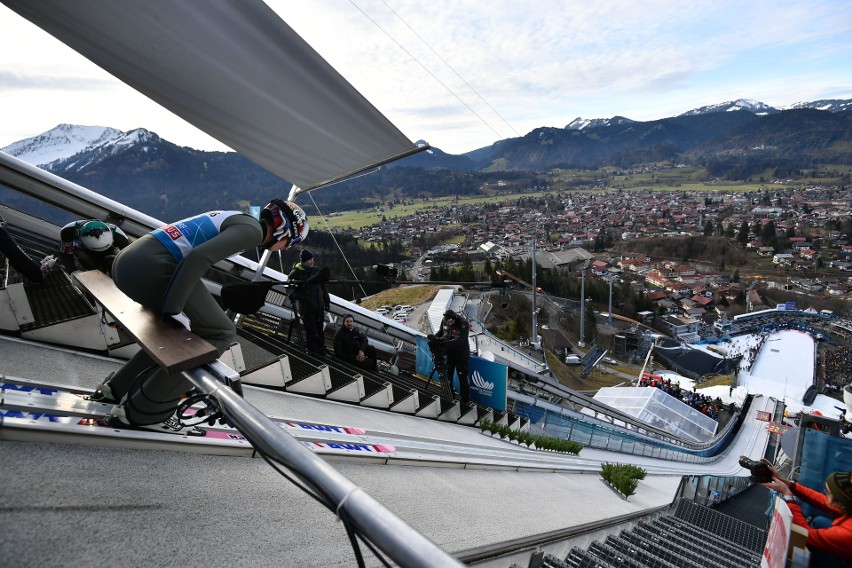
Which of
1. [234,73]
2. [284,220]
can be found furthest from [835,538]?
[234,73]

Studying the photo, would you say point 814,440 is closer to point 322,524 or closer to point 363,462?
point 363,462

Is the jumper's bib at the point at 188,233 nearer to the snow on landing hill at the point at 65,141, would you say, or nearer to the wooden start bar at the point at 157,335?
the wooden start bar at the point at 157,335

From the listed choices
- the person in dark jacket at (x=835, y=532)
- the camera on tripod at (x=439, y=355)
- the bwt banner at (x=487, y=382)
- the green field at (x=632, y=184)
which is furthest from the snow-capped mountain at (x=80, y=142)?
the person in dark jacket at (x=835, y=532)

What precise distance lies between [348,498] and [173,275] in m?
1.55

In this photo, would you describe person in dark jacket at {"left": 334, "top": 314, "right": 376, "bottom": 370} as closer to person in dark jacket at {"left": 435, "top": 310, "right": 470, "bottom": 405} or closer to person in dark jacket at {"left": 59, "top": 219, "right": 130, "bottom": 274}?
person in dark jacket at {"left": 435, "top": 310, "right": 470, "bottom": 405}

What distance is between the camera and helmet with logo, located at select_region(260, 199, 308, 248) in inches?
92.1

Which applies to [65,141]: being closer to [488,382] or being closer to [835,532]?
[488,382]

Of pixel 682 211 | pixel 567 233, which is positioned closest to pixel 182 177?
pixel 567 233

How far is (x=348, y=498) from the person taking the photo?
876 millimetres

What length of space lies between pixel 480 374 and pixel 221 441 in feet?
18.3

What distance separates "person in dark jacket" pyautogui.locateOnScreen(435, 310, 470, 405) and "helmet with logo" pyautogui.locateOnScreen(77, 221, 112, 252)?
14.5ft

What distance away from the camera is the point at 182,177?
9919 centimetres

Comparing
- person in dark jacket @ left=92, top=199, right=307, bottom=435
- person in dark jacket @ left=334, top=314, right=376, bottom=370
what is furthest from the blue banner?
person in dark jacket @ left=92, top=199, right=307, bottom=435

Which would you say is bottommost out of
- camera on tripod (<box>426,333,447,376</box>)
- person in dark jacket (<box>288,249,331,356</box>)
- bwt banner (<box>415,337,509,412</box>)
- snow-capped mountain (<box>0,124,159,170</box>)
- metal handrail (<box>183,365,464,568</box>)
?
bwt banner (<box>415,337,509,412</box>)
